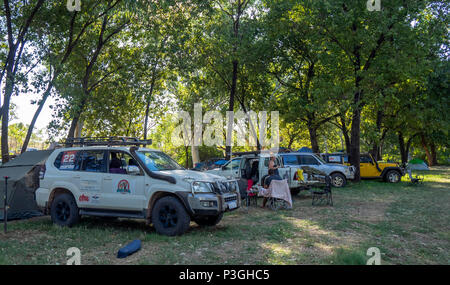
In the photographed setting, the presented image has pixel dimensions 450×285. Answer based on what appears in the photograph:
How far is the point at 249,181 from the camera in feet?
41.1

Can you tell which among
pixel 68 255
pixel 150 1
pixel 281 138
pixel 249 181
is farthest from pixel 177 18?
pixel 281 138

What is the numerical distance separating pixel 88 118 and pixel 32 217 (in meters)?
17.9

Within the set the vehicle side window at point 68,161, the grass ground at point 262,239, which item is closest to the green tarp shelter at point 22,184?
the grass ground at point 262,239

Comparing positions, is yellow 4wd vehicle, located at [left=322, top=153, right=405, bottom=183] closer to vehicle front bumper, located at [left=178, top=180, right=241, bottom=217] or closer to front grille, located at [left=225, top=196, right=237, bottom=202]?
front grille, located at [left=225, top=196, right=237, bottom=202]

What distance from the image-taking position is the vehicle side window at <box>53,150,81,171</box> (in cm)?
858

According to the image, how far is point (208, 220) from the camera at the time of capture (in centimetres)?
848

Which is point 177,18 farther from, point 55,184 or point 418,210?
point 418,210

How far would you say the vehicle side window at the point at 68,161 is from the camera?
858cm

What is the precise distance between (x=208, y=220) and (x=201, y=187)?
4.81 ft
